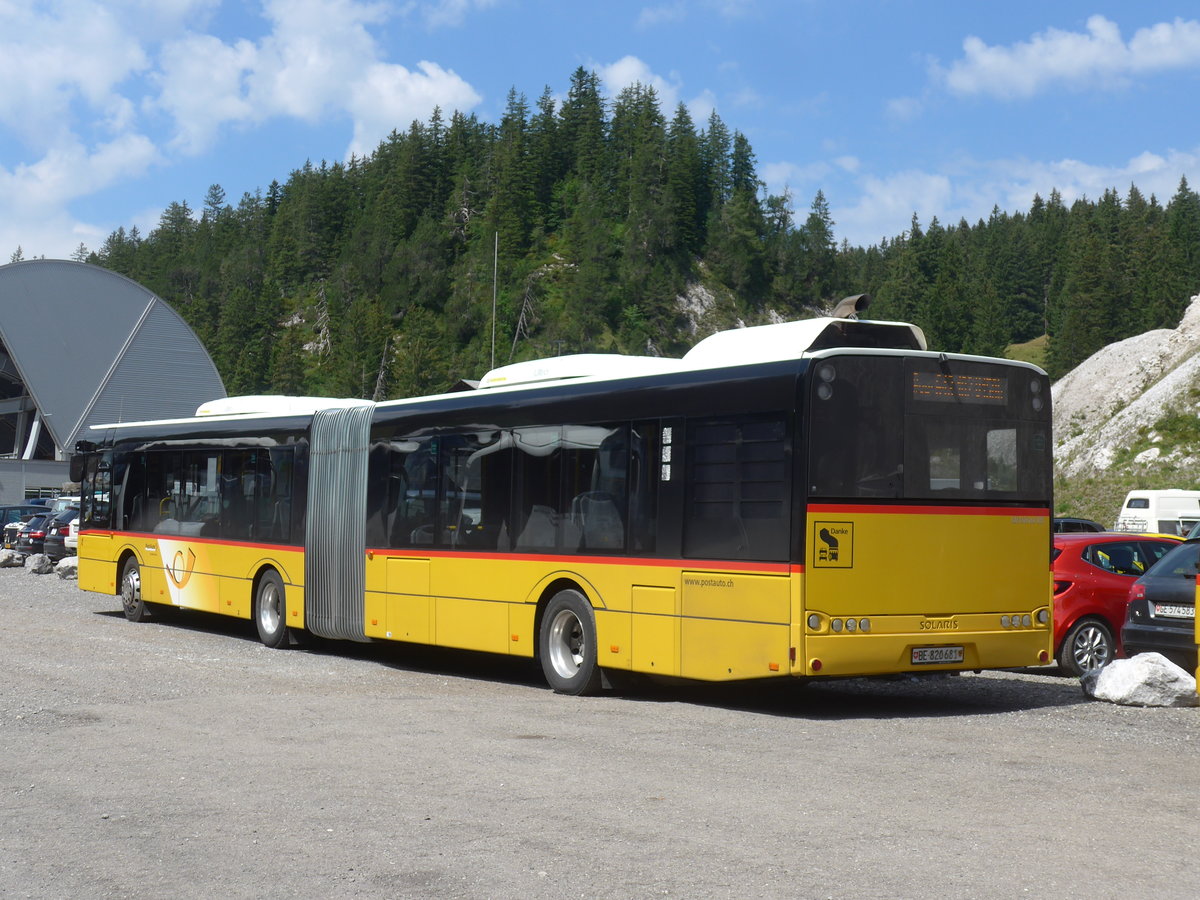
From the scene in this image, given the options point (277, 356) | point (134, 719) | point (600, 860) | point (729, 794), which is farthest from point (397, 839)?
point (277, 356)

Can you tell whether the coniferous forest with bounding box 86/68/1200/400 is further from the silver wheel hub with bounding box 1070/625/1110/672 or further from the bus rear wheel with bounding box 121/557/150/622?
the silver wheel hub with bounding box 1070/625/1110/672

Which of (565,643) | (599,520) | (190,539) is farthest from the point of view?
(190,539)

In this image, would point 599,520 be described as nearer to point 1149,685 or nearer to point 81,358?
point 1149,685

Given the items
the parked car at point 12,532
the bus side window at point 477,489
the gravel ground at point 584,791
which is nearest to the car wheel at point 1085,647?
the gravel ground at point 584,791

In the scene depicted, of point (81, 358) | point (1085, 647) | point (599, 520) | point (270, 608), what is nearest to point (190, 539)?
point (270, 608)

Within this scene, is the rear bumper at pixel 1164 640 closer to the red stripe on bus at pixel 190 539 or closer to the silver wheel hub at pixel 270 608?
the red stripe on bus at pixel 190 539

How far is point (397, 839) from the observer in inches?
276

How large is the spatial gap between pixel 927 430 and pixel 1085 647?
16.3ft

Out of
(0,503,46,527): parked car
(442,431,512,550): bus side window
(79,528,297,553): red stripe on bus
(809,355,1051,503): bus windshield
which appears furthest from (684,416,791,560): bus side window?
(0,503,46,527): parked car

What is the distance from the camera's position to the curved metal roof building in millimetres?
66000

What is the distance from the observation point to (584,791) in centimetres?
830

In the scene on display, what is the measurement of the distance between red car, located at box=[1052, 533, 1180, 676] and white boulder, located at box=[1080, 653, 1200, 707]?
8.24 feet

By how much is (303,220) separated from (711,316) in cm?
5031

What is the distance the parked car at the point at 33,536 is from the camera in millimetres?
40688
